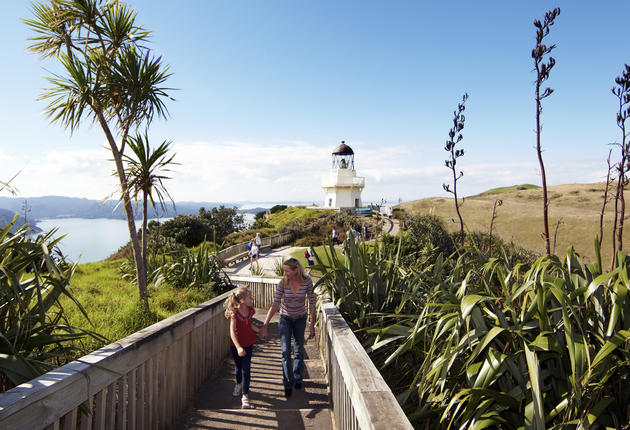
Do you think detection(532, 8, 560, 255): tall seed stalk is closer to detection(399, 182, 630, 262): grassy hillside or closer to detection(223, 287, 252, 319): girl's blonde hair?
detection(223, 287, 252, 319): girl's blonde hair

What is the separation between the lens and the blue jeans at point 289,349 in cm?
388

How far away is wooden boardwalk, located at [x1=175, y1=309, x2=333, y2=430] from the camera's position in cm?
314

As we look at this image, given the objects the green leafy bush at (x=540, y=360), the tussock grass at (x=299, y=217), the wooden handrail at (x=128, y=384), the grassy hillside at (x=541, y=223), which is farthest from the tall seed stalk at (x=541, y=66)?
the tussock grass at (x=299, y=217)

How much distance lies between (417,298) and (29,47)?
7677mm

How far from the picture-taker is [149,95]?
649cm

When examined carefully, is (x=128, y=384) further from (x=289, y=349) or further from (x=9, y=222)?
(x=289, y=349)

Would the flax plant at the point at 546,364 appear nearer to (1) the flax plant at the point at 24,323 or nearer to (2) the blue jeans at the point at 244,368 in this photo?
(2) the blue jeans at the point at 244,368

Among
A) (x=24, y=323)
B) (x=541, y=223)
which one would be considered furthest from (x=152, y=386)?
(x=541, y=223)

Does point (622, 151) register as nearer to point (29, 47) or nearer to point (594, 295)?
point (594, 295)

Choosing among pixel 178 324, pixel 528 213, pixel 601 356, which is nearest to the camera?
pixel 601 356

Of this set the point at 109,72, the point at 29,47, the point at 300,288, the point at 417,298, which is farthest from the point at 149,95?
the point at 417,298

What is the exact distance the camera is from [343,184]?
51.7 metres

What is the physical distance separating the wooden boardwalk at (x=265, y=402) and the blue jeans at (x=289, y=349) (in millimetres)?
171

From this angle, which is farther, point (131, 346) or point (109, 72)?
point (109, 72)
